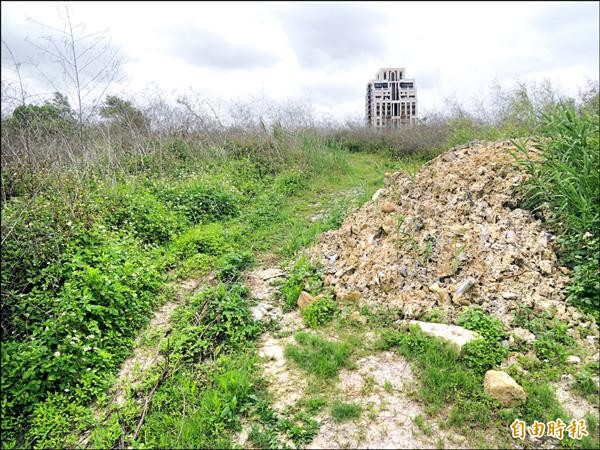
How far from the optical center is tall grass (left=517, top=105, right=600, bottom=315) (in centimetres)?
289

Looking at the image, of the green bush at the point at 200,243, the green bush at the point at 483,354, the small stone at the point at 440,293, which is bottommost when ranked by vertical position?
the green bush at the point at 483,354

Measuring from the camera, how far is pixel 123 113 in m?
8.28

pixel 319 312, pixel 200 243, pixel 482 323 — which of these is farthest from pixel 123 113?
pixel 482 323

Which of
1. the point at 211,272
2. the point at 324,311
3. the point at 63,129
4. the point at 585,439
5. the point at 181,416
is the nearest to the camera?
the point at 585,439

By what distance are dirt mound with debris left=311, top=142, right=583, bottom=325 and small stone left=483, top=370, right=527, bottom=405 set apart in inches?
25.8

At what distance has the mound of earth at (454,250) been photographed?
3.02 m

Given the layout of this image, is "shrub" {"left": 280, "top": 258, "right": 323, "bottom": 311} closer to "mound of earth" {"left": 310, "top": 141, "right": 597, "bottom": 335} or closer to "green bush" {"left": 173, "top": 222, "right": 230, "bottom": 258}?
"mound of earth" {"left": 310, "top": 141, "right": 597, "bottom": 335}

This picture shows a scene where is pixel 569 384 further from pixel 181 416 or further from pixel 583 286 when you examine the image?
pixel 181 416

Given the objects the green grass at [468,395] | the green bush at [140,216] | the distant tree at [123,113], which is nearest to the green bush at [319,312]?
the green grass at [468,395]

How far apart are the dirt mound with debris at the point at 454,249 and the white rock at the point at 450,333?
0.16m

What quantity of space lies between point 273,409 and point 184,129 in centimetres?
843

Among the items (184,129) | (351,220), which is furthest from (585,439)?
(184,129)

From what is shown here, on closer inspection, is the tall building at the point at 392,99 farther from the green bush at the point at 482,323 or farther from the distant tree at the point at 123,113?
the green bush at the point at 482,323

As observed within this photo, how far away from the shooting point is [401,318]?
10.0 ft
